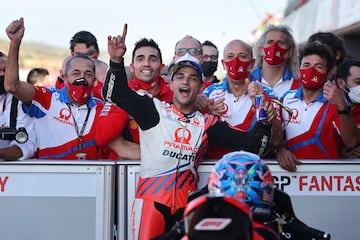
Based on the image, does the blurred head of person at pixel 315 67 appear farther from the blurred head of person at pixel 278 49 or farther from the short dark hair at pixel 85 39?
the short dark hair at pixel 85 39

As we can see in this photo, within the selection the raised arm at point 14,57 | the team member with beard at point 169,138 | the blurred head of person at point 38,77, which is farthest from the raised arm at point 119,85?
the blurred head of person at point 38,77

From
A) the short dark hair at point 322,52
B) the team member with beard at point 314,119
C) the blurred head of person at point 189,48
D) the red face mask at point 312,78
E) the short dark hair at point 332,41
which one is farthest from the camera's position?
the blurred head of person at point 189,48

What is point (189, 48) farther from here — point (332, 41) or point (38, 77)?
point (38, 77)

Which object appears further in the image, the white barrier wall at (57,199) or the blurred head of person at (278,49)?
the blurred head of person at (278,49)

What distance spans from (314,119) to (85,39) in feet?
9.58

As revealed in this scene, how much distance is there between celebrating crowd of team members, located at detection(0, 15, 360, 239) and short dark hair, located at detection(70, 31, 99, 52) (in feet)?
3.33

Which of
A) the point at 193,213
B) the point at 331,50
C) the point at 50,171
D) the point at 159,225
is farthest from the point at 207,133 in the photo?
the point at 193,213

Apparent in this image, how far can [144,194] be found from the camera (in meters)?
5.56

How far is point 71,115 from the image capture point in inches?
253

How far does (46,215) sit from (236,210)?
3.24 meters

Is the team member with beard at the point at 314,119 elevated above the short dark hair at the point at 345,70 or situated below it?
below

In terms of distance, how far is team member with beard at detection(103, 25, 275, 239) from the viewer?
540 cm

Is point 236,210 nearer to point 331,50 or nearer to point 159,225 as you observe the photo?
point 159,225

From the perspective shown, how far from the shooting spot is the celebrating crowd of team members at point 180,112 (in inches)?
217
